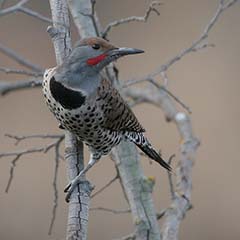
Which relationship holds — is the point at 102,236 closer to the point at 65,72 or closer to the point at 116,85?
the point at 116,85

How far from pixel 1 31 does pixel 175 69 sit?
5.23 feet

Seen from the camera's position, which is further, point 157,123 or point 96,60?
point 157,123

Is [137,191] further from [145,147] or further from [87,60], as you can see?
[87,60]

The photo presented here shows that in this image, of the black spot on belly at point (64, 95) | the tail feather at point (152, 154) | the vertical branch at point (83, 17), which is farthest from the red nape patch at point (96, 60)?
the tail feather at point (152, 154)

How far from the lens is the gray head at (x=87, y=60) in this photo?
8.85 ft

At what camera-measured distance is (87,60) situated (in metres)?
2.74

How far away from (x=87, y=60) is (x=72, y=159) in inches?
12.7

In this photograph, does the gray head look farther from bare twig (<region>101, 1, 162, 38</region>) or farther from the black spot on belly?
bare twig (<region>101, 1, 162, 38</region>)

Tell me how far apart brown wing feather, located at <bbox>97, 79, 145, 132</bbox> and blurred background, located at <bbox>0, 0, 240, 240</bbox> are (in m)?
2.94

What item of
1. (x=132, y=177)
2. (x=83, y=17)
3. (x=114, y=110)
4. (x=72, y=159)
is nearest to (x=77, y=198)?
(x=72, y=159)

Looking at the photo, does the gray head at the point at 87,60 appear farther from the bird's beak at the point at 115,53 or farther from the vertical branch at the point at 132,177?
the vertical branch at the point at 132,177


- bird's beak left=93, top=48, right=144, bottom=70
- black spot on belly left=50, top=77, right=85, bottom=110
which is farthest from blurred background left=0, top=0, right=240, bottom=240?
bird's beak left=93, top=48, right=144, bottom=70

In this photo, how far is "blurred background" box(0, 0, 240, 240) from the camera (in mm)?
6016

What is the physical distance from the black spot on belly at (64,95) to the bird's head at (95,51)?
0.31 ft
